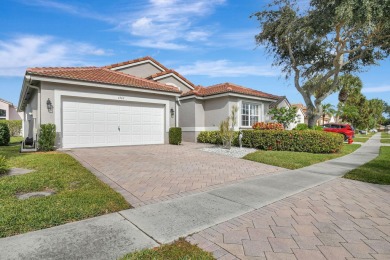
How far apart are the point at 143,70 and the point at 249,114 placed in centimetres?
1033

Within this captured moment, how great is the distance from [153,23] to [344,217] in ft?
36.0

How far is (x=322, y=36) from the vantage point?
1680cm

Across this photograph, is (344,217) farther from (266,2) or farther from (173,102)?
(266,2)

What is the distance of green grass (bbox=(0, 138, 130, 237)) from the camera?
11.3 ft

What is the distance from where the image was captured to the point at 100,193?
4719mm

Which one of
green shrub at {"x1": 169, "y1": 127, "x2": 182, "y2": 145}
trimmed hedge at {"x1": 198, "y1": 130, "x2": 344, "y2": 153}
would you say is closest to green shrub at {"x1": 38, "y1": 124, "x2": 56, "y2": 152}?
green shrub at {"x1": 169, "y1": 127, "x2": 182, "y2": 145}

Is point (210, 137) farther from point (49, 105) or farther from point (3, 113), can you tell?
point (3, 113)

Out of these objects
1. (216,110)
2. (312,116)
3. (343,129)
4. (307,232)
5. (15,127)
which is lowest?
(307,232)

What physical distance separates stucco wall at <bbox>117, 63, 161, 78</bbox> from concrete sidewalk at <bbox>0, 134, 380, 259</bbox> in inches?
674

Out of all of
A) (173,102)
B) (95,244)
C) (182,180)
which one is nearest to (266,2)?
(173,102)

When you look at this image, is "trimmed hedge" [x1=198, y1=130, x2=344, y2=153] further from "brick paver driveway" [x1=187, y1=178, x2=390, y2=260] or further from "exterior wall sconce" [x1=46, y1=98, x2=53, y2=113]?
"exterior wall sconce" [x1=46, y1=98, x2=53, y2=113]

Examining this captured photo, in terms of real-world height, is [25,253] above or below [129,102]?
below

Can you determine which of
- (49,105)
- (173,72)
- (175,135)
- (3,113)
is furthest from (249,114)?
(3,113)

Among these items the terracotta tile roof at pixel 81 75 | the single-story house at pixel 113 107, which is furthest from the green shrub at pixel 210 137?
the terracotta tile roof at pixel 81 75
